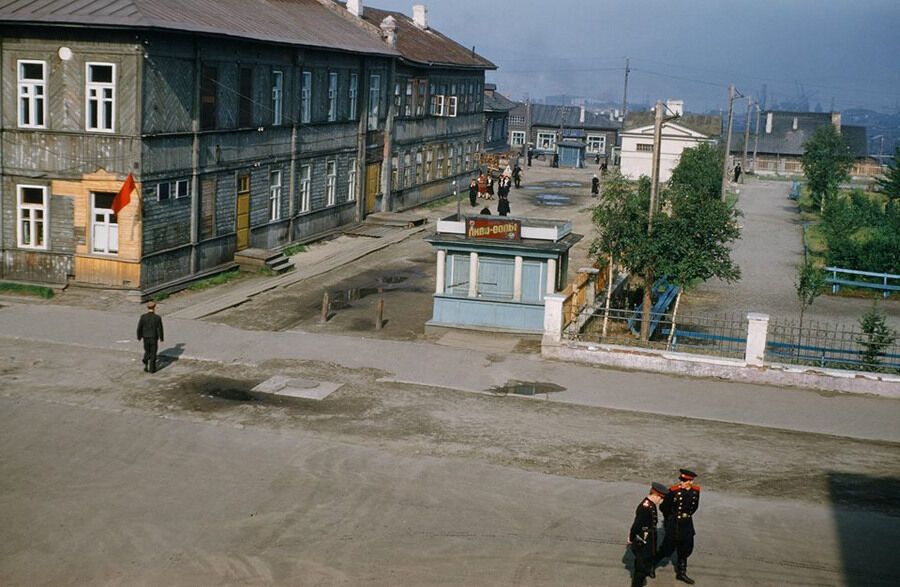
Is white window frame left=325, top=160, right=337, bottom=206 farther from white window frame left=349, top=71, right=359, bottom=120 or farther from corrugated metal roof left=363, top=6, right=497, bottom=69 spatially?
corrugated metal roof left=363, top=6, right=497, bottom=69

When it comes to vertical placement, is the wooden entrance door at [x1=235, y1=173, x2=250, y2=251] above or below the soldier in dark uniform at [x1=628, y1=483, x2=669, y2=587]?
above

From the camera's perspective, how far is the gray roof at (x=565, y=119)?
110 metres

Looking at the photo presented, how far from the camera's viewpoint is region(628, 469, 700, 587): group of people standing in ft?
40.8

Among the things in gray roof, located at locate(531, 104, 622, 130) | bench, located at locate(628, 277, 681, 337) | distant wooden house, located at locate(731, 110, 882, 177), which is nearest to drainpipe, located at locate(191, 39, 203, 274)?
bench, located at locate(628, 277, 681, 337)

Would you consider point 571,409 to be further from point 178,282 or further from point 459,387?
point 178,282

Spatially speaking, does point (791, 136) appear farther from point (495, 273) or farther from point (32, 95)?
point (32, 95)

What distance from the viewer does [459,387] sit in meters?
21.8

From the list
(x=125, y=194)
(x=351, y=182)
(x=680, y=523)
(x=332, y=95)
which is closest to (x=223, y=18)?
(x=125, y=194)

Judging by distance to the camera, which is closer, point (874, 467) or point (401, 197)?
point (874, 467)

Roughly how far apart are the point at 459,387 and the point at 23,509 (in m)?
9.51

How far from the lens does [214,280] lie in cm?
Answer: 3111

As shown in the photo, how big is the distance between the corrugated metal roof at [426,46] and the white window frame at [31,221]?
2260cm

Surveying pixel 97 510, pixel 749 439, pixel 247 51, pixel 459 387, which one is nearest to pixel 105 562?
pixel 97 510

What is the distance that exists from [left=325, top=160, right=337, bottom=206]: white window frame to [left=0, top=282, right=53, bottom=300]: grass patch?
14625mm
